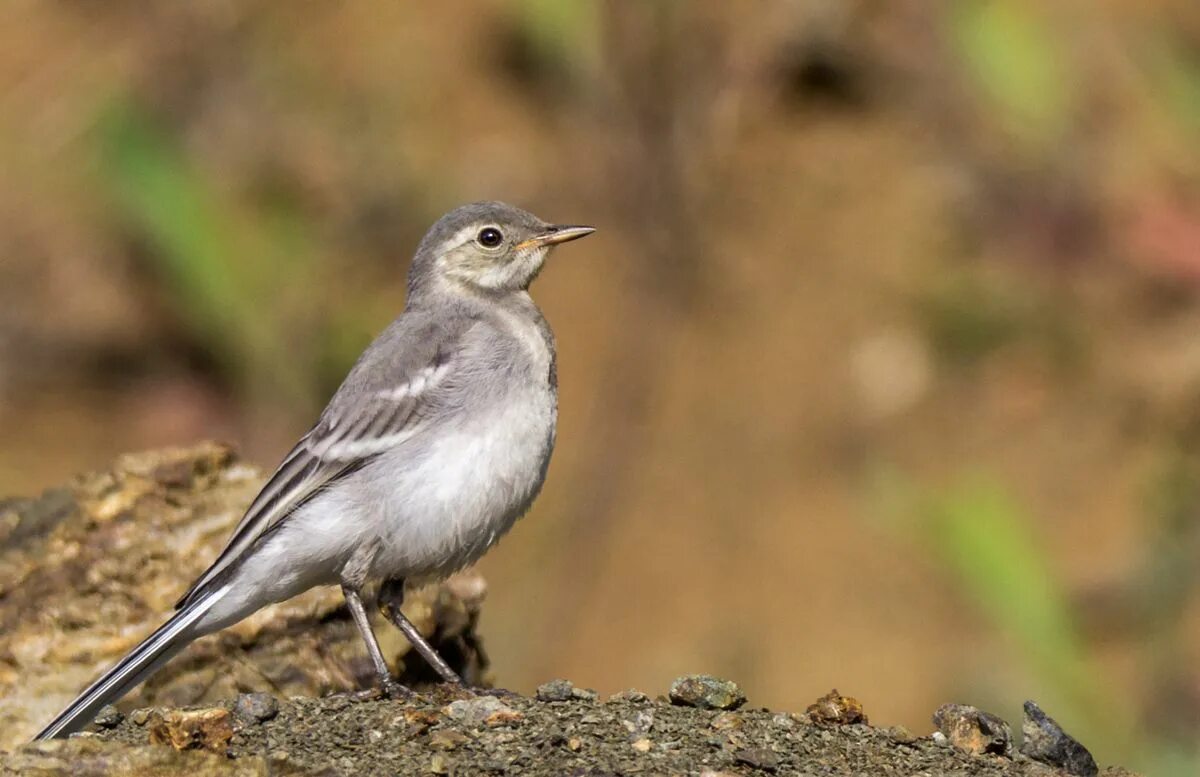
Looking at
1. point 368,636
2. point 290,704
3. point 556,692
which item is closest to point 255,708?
point 290,704

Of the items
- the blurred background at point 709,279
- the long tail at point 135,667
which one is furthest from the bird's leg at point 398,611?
the blurred background at point 709,279

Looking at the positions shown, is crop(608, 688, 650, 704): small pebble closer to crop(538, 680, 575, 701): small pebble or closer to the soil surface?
the soil surface

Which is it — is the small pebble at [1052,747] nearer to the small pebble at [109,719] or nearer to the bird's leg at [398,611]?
the bird's leg at [398,611]

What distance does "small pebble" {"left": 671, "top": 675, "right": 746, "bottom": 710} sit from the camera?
6.32 m

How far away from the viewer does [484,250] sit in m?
8.14

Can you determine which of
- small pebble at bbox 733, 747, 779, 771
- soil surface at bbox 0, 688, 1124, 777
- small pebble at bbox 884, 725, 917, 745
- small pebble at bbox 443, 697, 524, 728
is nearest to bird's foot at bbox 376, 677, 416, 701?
soil surface at bbox 0, 688, 1124, 777

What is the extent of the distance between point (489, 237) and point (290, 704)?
2602mm

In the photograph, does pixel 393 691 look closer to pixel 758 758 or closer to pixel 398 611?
pixel 398 611

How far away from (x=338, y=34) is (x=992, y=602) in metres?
9.26

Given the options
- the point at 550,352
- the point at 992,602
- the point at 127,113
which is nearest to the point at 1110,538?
the point at 992,602

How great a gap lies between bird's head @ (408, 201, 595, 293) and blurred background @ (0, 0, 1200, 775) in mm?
3724

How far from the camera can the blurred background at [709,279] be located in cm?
1241

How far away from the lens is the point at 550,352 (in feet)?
25.0

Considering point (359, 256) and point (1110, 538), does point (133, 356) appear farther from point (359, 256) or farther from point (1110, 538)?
point (1110, 538)
